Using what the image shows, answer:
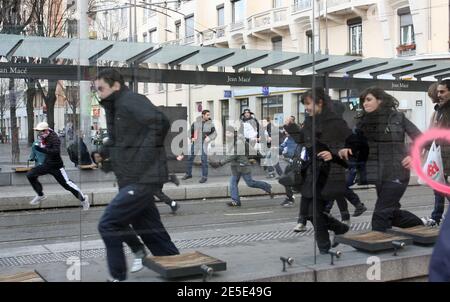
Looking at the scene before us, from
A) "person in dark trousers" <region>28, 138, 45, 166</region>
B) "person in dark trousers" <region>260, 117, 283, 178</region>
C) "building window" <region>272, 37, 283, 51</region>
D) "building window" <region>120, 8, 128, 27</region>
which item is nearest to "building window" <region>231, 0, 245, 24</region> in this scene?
"building window" <region>272, 37, 283, 51</region>

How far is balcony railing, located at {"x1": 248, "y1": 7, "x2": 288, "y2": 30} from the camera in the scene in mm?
6156

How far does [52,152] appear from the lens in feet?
31.4

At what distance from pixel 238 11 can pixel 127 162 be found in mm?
2905

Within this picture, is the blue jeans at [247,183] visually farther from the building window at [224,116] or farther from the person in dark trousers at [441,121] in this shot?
the person in dark trousers at [441,121]

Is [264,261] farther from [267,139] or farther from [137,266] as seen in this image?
[267,139]

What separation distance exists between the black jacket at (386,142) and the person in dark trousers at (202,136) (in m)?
1.38

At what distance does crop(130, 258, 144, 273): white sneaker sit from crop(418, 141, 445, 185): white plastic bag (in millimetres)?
2867

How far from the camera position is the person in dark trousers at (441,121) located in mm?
5357

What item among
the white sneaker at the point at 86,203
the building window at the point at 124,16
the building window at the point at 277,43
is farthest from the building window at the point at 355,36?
the white sneaker at the point at 86,203

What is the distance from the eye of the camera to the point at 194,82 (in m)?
5.55

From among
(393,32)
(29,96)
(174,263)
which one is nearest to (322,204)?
(174,263)

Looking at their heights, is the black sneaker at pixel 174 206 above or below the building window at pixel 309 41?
below

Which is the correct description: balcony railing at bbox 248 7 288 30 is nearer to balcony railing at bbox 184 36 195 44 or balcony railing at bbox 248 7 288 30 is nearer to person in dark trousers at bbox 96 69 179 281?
balcony railing at bbox 184 36 195 44
